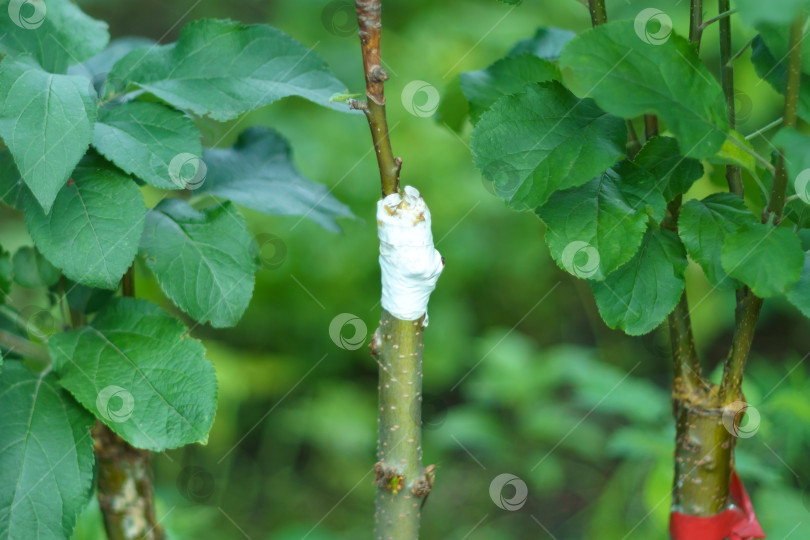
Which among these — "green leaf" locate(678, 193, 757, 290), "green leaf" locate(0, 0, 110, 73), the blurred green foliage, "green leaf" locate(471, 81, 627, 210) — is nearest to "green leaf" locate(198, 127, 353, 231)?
"green leaf" locate(0, 0, 110, 73)

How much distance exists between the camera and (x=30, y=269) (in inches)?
30.7

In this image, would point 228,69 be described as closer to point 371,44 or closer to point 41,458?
point 371,44

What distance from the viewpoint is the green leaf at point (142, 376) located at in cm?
64

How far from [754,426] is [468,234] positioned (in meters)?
1.25

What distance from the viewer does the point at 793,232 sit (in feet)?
1.94

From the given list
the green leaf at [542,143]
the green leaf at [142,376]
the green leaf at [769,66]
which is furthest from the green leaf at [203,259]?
the green leaf at [769,66]

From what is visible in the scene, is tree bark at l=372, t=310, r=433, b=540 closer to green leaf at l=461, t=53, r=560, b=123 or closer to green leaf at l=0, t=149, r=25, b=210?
green leaf at l=461, t=53, r=560, b=123

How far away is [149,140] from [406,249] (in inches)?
9.7

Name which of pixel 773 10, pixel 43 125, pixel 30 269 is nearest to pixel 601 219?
pixel 773 10

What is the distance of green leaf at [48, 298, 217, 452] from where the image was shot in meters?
0.64

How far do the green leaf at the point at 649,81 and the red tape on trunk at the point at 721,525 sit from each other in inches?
15.7

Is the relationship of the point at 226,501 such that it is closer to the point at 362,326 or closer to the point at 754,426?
the point at 362,326

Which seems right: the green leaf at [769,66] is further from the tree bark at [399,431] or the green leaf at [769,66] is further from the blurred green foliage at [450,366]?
the blurred green foliage at [450,366]

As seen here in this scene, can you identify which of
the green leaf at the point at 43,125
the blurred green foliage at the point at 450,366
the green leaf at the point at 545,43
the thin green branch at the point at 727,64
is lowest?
the blurred green foliage at the point at 450,366
